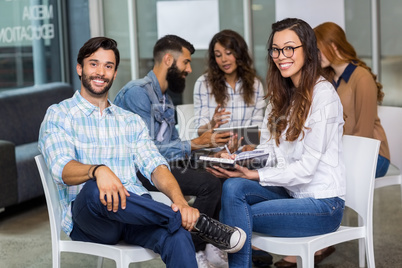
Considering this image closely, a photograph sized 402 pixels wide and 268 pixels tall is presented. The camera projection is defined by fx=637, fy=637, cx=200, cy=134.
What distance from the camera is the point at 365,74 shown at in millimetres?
3832

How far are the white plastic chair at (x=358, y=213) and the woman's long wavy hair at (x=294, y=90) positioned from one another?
32cm

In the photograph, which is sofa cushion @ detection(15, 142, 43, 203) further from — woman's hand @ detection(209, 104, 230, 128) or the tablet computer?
the tablet computer

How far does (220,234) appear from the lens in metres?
2.49

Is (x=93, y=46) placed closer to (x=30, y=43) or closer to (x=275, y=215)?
(x=275, y=215)

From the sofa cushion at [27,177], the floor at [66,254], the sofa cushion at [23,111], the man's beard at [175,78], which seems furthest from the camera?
the sofa cushion at [23,111]

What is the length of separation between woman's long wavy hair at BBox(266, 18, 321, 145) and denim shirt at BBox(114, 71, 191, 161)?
2.42 feet

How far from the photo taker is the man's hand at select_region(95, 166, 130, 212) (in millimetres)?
2377

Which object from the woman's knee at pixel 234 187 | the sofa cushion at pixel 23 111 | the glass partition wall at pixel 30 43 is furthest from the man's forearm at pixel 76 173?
the glass partition wall at pixel 30 43

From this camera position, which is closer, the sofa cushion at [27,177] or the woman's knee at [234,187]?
the woman's knee at [234,187]

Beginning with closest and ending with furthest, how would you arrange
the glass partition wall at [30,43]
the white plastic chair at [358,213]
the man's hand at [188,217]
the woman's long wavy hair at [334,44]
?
the man's hand at [188,217] < the white plastic chair at [358,213] < the woman's long wavy hair at [334,44] < the glass partition wall at [30,43]

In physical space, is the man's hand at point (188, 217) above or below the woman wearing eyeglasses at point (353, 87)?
below

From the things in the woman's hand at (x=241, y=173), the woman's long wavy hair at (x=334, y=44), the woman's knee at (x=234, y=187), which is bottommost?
the woman's knee at (x=234, y=187)

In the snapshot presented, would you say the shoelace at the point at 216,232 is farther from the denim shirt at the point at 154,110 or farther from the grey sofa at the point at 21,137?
the grey sofa at the point at 21,137

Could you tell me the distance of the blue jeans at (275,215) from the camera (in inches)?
104
